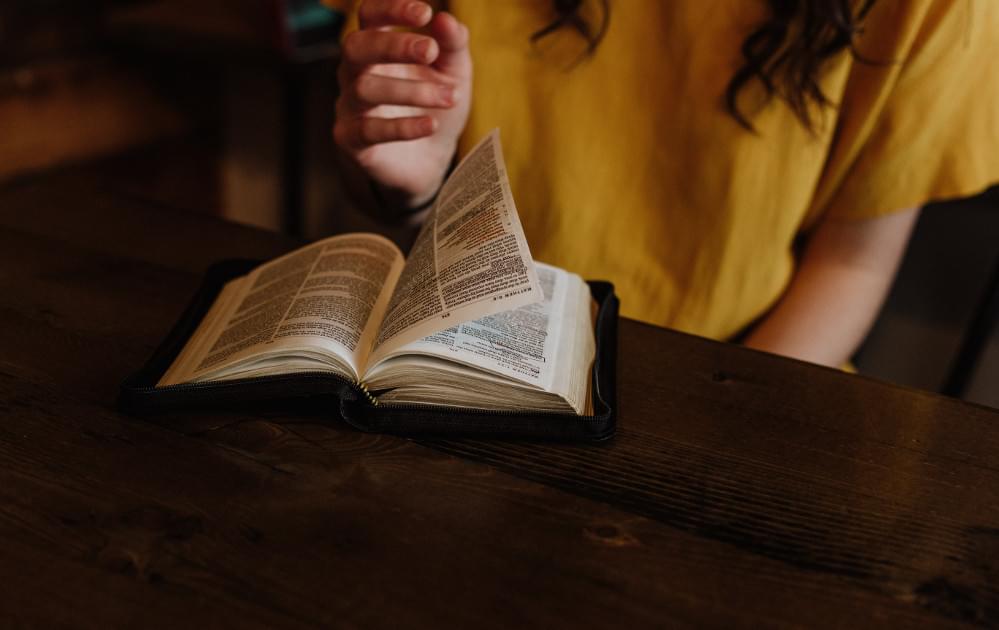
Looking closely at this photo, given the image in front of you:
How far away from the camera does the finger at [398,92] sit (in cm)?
70

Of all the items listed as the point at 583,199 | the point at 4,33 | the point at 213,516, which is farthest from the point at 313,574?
the point at 4,33

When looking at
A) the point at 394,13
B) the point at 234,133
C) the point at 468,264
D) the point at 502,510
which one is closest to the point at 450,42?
the point at 394,13

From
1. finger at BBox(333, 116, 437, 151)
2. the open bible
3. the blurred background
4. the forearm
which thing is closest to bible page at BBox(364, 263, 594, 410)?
the open bible

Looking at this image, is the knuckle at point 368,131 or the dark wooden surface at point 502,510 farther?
the knuckle at point 368,131

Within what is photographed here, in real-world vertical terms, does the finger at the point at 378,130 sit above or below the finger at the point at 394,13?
below

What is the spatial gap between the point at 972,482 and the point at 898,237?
43cm

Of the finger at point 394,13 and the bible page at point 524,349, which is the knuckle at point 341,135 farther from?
the bible page at point 524,349

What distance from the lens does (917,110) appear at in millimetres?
829

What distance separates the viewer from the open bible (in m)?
0.53

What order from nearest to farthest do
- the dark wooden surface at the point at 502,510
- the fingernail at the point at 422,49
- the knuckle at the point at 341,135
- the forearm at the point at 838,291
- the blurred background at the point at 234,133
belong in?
the dark wooden surface at the point at 502,510 → the fingernail at the point at 422,49 → the knuckle at the point at 341,135 → the forearm at the point at 838,291 → the blurred background at the point at 234,133

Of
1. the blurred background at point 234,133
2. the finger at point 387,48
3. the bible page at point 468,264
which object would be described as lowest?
the blurred background at point 234,133

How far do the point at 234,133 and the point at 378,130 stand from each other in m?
1.76

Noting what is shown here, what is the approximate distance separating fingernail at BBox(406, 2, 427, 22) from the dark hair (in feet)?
1.16

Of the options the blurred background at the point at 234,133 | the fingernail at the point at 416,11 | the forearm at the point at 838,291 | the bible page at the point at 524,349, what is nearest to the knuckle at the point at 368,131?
the fingernail at the point at 416,11
